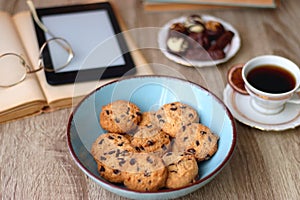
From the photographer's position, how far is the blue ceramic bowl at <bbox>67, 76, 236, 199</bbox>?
0.83m

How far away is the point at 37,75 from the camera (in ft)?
3.95

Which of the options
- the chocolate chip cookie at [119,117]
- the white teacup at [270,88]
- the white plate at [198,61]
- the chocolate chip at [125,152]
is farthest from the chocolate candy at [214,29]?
the chocolate chip at [125,152]

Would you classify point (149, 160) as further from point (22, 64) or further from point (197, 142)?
point (22, 64)

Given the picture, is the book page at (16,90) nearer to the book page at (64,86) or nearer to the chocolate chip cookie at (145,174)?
the book page at (64,86)

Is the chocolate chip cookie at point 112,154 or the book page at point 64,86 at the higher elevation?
the chocolate chip cookie at point 112,154

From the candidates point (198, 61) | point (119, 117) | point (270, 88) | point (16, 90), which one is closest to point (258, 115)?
point (270, 88)

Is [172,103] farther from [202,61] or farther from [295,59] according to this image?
[295,59]

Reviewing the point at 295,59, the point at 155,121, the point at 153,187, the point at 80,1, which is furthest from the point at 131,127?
the point at 80,1

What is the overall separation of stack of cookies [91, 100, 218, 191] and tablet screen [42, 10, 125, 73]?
264 millimetres

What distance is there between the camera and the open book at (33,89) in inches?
43.4

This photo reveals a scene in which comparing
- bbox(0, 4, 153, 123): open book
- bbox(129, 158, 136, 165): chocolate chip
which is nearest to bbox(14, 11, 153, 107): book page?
bbox(0, 4, 153, 123): open book

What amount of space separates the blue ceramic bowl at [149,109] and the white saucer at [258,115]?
13 centimetres

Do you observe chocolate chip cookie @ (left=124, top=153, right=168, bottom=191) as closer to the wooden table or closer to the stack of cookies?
the stack of cookies

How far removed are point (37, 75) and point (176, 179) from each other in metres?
0.55
